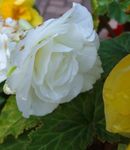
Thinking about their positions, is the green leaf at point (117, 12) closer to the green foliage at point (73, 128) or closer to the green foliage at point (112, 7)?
the green foliage at point (112, 7)

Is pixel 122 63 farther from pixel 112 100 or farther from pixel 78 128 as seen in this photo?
pixel 78 128

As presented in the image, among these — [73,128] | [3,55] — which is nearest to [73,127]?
[73,128]

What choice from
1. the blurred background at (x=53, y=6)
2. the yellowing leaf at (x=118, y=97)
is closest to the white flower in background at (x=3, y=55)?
the yellowing leaf at (x=118, y=97)

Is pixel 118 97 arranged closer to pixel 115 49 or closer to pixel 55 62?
pixel 55 62

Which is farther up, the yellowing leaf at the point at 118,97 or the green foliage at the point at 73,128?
the yellowing leaf at the point at 118,97

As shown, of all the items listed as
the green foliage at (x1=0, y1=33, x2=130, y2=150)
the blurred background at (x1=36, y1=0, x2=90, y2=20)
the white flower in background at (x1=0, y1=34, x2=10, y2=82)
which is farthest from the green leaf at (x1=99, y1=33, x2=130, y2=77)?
the blurred background at (x1=36, y1=0, x2=90, y2=20)

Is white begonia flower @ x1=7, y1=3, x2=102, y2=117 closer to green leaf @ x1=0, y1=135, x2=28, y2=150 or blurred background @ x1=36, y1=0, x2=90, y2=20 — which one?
green leaf @ x1=0, y1=135, x2=28, y2=150
